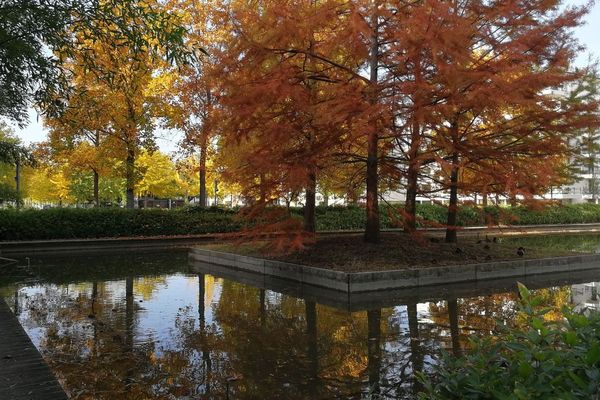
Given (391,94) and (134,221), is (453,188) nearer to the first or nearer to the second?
(391,94)

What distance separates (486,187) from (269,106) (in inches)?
236

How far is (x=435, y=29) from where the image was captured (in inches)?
455

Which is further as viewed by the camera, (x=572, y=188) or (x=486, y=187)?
(x=572, y=188)

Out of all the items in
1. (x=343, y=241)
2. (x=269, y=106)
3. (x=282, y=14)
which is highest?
(x=282, y=14)

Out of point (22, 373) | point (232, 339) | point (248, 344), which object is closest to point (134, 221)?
point (232, 339)

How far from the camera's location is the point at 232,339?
7.67m

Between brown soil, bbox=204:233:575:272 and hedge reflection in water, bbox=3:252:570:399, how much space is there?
84.1 inches

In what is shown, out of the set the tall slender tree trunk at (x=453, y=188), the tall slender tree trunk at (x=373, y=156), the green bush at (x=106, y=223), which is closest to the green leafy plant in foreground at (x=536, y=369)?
the tall slender tree trunk at (x=373, y=156)

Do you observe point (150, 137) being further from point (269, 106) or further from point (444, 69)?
point (444, 69)

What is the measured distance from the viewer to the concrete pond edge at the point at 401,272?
11.7m

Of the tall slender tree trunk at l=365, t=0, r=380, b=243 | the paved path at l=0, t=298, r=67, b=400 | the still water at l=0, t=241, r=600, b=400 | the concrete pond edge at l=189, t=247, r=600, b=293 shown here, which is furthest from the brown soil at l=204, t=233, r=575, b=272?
the paved path at l=0, t=298, r=67, b=400

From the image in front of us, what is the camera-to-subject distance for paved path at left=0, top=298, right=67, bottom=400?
4.63 meters

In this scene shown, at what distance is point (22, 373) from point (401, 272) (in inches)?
335

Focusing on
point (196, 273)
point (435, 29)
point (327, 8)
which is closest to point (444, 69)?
point (435, 29)
